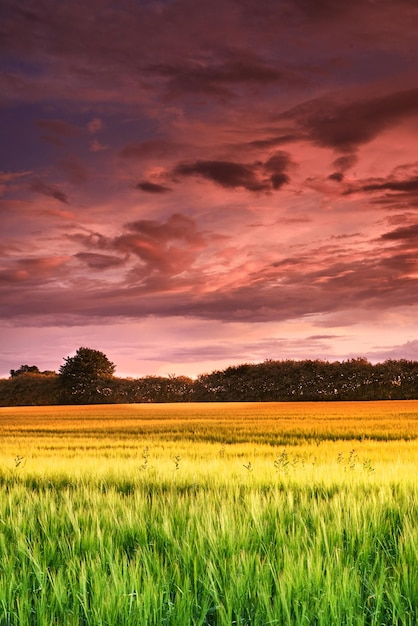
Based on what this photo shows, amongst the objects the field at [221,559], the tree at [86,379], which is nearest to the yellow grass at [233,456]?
the field at [221,559]

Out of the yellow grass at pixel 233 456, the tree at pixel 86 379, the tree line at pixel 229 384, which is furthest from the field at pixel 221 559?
the tree at pixel 86 379

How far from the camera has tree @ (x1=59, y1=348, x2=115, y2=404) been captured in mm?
81938

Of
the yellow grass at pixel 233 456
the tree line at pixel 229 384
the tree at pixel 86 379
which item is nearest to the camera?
the yellow grass at pixel 233 456

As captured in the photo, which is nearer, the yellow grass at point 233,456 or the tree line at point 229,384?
the yellow grass at point 233,456

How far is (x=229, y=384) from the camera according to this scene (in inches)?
2995

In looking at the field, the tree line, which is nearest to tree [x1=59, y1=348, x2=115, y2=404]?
the tree line

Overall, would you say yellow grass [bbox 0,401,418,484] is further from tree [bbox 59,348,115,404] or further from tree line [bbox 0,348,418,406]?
tree [bbox 59,348,115,404]

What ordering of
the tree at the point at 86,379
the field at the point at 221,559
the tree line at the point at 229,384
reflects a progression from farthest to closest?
1. the tree at the point at 86,379
2. the tree line at the point at 229,384
3. the field at the point at 221,559

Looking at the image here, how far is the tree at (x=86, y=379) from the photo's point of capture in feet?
269

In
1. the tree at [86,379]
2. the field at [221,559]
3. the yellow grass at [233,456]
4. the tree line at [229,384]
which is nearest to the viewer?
the field at [221,559]

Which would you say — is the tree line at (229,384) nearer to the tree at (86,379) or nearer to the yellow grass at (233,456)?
the tree at (86,379)

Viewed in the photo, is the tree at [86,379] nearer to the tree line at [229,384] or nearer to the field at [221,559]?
the tree line at [229,384]

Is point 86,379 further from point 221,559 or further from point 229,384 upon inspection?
point 221,559

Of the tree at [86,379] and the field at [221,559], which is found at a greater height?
the tree at [86,379]
